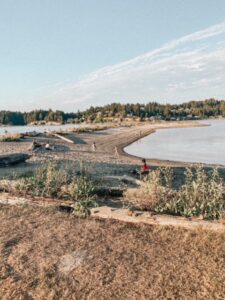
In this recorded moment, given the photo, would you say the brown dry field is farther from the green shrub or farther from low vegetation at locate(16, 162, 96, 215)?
the green shrub

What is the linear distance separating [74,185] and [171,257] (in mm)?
5053

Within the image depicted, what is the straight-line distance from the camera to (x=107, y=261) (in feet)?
26.6

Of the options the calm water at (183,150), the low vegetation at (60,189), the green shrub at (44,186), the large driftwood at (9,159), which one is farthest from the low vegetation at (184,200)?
the calm water at (183,150)

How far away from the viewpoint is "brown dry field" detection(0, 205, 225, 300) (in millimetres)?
6938

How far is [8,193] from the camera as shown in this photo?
1301cm

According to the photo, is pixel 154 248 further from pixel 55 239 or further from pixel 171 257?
pixel 55 239

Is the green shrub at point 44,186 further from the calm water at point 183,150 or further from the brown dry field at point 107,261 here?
the calm water at point 183,150

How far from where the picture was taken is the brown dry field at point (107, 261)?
6.94 metres

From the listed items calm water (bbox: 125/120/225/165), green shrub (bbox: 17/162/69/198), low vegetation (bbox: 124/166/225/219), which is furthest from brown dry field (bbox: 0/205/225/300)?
calm water (bbox: 125/120/225/165)

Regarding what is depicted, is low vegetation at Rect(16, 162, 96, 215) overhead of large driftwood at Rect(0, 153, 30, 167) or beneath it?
overhead

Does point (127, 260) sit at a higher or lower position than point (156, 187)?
lower

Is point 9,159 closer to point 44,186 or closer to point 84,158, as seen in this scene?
point 84,158

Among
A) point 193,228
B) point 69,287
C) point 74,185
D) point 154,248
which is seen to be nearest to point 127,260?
point 154,248

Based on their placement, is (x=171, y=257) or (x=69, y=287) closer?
(x=69, y=287)
